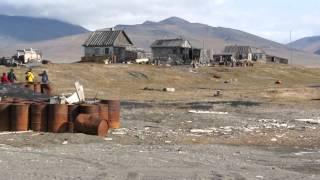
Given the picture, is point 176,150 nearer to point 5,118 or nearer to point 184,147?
point 184,147

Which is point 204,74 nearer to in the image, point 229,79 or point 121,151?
point 229,79

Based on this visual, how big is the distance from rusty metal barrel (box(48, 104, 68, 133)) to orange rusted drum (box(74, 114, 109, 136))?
43 cm

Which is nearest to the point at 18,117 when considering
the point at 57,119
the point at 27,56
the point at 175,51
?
the point at 57,119

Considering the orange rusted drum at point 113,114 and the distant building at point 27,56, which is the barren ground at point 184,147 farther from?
the distant building at point 27,56

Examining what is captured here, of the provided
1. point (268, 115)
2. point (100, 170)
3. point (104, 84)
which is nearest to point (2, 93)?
point (268, 115)

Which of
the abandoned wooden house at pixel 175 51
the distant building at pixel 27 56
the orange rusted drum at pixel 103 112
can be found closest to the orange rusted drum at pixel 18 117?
the orange rusted drum at pixel 103 112

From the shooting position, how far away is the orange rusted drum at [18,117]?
70.3 feet

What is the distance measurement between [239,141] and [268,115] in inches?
394

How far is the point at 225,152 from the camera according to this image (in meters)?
18.1

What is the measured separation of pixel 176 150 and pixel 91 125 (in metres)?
3.87

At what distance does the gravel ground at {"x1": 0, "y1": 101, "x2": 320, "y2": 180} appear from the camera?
559 inches

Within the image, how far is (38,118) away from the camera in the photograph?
21641mm

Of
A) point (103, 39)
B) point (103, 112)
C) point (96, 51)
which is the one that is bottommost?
point (103, 112)

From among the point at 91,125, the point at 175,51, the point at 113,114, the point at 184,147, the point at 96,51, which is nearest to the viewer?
the point at 184,147
